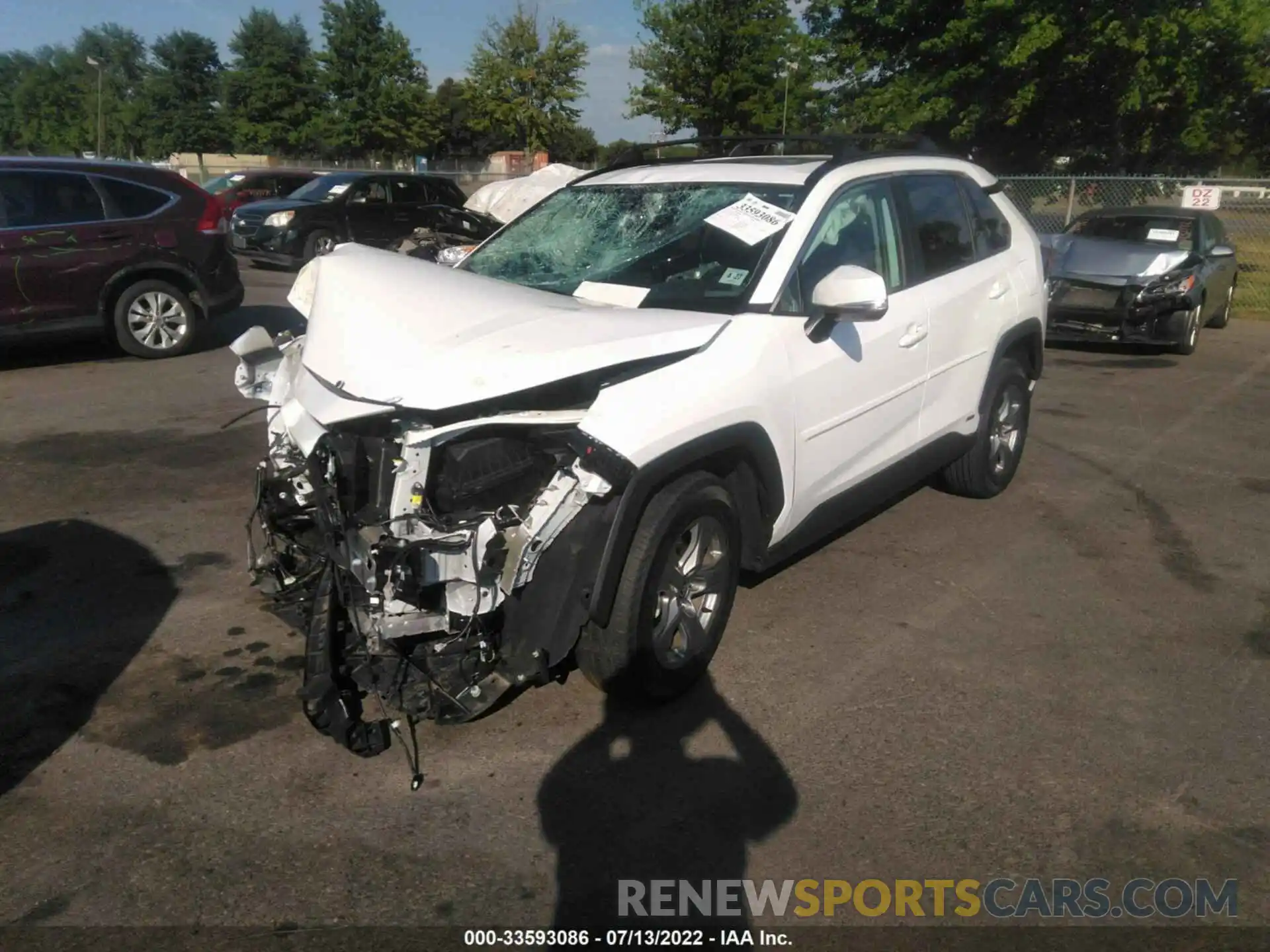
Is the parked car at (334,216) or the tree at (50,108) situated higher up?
the tree at (50,108)

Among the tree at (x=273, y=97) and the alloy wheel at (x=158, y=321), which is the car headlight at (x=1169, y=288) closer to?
the alloy wheel at (x=158, y=321)

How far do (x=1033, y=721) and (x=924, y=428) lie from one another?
1725 millimetres

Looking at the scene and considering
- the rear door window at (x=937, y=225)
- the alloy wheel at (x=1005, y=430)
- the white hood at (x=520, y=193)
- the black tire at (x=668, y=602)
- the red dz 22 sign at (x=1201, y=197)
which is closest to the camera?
the black tire at (x=668, y=602)

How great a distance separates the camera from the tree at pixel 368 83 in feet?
177

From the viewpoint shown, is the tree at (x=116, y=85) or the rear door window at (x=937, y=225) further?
the tree at (x=116, y=85)

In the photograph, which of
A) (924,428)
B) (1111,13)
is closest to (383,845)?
(924,428)

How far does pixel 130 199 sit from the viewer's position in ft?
30.3

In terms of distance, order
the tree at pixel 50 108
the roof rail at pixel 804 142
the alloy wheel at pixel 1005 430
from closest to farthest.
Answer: the roof rail at pixel 804 142, the alloy wheel at pixel 1005 430, the tree at pixel 50 108

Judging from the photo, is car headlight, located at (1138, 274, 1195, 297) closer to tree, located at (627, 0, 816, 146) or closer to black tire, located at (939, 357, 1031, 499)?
black tire, located at (939, 357, 1031, 499)

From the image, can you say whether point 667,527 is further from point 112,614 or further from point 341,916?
point 112,614

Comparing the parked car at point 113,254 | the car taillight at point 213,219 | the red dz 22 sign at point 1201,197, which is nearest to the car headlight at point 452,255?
the parked car at point 113,254

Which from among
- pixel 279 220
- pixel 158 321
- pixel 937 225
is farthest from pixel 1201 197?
pixel 158 321

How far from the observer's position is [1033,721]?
366cm

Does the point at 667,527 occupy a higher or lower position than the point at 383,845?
higher
